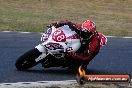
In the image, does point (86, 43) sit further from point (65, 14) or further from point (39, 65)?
point (65, 14)

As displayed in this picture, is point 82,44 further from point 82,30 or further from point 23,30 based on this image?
point 23,30

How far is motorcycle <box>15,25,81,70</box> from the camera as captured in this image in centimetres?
1153

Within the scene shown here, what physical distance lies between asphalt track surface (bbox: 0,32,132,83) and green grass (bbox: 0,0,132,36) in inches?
91.8

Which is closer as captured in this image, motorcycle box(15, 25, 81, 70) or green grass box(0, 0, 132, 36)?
motorcycle box(15, 25, 81, 70)

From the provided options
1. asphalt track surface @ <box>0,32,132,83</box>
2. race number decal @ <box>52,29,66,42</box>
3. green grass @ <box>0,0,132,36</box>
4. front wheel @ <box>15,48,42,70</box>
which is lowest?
green grass @ <box>0,0,132,36</box>

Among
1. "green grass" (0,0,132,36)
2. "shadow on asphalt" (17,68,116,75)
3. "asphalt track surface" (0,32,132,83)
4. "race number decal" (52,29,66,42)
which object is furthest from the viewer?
"green grass" (0,0,132,36)

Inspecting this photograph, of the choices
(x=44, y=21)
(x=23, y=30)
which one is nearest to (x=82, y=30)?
(x=23, y=30)

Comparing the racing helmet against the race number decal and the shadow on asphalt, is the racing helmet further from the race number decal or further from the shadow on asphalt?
the shadow on asphalt

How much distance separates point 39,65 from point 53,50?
984mm

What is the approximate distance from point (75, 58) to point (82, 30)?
627 mm

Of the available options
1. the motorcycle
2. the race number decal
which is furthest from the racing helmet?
the race number decal

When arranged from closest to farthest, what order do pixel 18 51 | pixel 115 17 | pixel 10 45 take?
1. pixel 18 51
2. pixel 10 45
3. pixel 115 17

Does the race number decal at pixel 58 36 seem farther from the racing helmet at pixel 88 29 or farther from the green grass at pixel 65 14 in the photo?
the green grass at pixel 65 14

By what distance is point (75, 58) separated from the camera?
1155 centimetres
